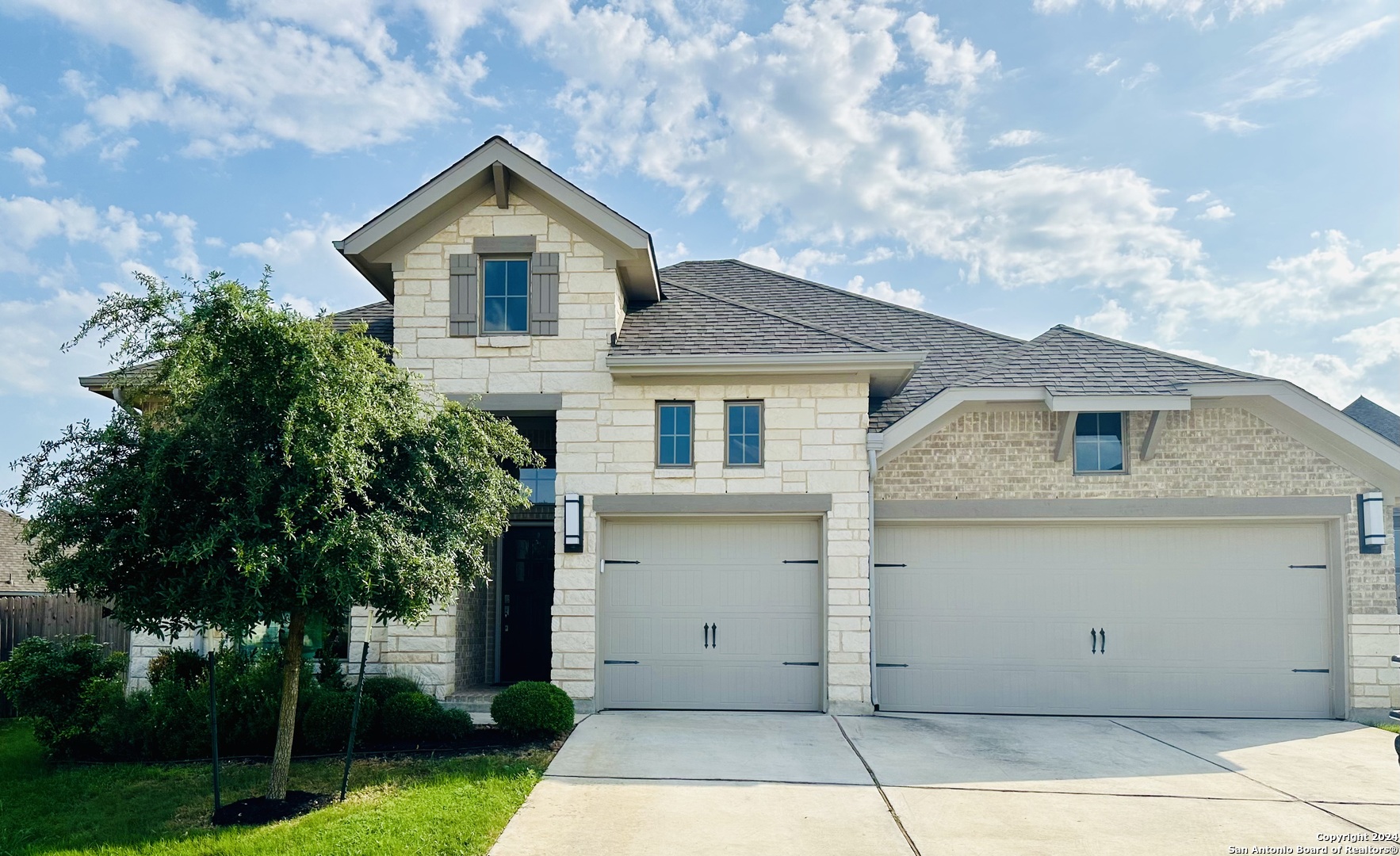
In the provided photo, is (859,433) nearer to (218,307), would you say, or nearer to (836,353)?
(836,353)

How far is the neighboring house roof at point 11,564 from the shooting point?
918 inches

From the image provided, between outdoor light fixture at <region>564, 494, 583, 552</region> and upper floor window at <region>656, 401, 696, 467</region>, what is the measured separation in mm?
1093

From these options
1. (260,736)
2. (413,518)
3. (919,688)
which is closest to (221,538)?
(413,518)

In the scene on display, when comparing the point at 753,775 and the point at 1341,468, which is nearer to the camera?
the point at 753,775

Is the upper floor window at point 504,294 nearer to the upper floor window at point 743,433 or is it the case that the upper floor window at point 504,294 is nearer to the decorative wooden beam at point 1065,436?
the upper floor window at point 743,433

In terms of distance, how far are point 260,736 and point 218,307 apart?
4.63 m

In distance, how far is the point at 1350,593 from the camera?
461 inches

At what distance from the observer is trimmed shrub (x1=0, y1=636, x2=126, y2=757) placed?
9.39m

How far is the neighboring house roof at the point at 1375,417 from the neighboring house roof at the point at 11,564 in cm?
3116

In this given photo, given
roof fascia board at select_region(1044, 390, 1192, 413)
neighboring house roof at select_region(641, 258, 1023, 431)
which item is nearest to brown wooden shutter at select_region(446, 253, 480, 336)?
neighboring house roof at select_region(641, 258, 1023, 431)

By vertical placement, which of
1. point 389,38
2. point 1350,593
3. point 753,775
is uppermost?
point 389,38

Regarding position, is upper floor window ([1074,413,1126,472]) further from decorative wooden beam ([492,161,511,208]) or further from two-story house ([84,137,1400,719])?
decorative wooden beam ([492,161,511,208])

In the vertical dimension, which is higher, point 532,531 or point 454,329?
point 454,329

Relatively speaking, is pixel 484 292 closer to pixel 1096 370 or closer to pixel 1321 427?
pixel 1096 370
